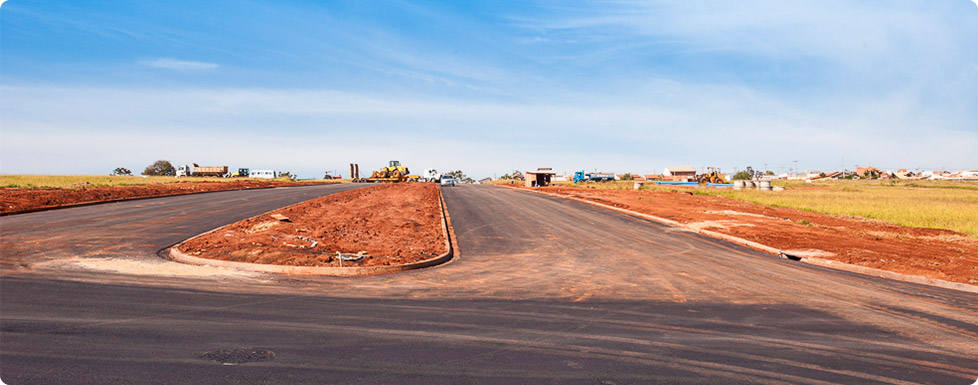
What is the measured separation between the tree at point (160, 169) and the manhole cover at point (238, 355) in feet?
536

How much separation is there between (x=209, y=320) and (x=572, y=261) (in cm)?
849

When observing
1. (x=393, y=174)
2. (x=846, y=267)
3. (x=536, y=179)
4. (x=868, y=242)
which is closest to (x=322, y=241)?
(x=846, y=267)

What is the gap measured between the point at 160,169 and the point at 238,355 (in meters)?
168

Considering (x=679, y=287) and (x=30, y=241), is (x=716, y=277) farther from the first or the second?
(x=30, y=241)

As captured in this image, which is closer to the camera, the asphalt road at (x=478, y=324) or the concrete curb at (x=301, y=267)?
the asphalt road at (x=478, y=324)

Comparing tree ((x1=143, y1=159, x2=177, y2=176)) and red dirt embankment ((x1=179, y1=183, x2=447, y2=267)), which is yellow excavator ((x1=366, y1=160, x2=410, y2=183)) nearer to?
red dirt embankment ((x1=179, y1=183, x2=447, y2=267))

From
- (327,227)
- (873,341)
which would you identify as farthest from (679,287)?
(327,227)

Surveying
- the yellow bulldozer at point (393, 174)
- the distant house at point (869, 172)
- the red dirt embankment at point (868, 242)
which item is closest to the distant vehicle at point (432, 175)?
the yellow bulldozer at point (393, 174)

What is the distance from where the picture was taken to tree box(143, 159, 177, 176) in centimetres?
14250

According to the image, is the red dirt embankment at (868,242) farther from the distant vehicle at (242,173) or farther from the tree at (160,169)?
the tree at (160,169)

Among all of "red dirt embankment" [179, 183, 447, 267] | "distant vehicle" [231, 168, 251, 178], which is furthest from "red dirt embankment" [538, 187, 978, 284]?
"distant vehicle" [231, 168, 251, 178]

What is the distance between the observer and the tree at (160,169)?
142 meters

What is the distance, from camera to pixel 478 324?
6.50m

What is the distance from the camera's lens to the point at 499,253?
1365 cm
